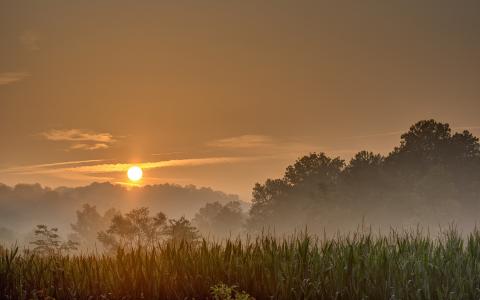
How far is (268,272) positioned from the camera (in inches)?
432

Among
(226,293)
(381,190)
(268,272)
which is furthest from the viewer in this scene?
(381,190)

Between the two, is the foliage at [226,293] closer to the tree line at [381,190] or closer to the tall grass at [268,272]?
the tall grass at [268,272]

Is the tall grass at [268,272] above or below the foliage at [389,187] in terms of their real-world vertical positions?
below

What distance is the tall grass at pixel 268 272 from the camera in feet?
34.6

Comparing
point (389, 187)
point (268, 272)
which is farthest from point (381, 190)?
point (268, 272)

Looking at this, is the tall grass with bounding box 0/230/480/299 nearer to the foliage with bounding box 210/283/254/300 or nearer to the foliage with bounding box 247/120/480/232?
the foliage with bounding box 210/283/254/300

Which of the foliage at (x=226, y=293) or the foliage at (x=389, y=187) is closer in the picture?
the foliage at (x=226, y=293)

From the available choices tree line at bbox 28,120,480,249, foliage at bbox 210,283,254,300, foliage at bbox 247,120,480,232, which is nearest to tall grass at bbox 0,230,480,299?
foliage at bbox 210,283,254,300

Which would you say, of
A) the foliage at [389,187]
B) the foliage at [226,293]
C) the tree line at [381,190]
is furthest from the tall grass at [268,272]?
the foliage at [389,187]

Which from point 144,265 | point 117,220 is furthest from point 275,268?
point 117,220

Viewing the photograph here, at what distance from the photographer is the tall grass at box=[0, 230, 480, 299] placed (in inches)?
416

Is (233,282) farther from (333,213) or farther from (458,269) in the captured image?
(333,213)

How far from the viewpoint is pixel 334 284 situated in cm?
1061

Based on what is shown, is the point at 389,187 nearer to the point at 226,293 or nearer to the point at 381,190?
the point at 381,190
